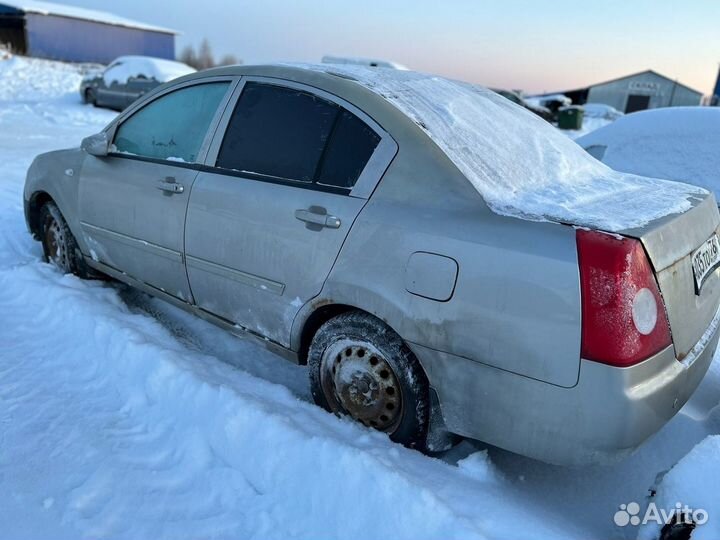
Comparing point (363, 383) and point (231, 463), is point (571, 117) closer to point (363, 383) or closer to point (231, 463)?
point (363, 383)

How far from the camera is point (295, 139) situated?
2.57m

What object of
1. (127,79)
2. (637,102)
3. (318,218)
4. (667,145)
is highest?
(667,145)

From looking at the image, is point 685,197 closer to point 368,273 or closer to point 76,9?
point 368,273

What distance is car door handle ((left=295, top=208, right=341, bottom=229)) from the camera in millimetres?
2303

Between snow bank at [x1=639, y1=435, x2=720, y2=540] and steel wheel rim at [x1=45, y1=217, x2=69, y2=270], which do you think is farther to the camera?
steel wheel rim at [x1=45, y1=217, x2=69, y2=270]

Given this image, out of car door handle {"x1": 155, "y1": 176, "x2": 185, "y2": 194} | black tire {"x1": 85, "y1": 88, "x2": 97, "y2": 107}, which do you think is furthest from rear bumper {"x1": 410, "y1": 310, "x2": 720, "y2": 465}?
black tire {"x1": 85, "y1": 88, "x2": 97, "y2": 107}

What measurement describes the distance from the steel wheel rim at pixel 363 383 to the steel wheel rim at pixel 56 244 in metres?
2.55

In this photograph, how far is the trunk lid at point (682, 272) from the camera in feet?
6.08

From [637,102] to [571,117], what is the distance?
15332 mm

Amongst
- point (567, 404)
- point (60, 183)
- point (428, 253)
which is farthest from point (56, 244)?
point (567, 404)

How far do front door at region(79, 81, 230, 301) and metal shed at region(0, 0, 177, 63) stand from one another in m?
33.6

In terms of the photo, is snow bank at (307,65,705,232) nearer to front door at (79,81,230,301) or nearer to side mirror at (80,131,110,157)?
front door at (79,81,230,301)

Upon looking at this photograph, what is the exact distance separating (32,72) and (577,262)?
24448mm

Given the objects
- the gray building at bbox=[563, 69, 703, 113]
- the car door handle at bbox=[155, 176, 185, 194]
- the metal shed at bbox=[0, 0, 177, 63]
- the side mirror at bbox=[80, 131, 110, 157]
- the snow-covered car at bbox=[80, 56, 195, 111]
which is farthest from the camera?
the gray building at bbox=[563, 69, 703, 113]
